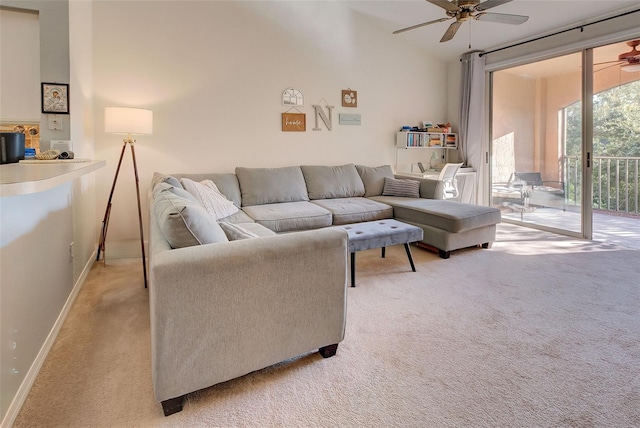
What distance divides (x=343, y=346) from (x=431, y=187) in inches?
119

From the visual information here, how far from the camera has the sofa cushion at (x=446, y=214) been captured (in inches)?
137

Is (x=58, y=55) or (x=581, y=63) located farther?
(x=581, y=63)

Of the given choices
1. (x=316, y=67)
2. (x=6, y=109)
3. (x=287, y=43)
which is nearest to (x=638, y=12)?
(x=316, y=67)

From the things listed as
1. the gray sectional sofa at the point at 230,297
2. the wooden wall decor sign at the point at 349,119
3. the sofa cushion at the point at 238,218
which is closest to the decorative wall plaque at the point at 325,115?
the wooden wall decor sign at the point at 349,119

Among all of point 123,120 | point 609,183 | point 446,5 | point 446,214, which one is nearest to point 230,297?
point 123,120

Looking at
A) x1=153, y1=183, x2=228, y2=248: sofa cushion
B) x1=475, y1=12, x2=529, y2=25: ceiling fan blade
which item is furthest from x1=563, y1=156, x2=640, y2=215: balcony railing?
x1=153, y1=183, x2=228, y2=248: sofa cushion

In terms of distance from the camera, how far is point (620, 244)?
12.7 feet

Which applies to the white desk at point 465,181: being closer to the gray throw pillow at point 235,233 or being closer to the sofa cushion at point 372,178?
the sofa cushion at point 372,178

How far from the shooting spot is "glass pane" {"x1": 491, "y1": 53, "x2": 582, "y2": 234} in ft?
14.0

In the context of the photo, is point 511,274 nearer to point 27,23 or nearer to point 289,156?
point 289,156

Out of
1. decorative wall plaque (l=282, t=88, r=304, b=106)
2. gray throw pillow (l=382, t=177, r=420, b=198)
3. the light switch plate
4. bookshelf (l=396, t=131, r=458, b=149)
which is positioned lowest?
gray throw pillow (l=382, t=177, r=420, b=198)

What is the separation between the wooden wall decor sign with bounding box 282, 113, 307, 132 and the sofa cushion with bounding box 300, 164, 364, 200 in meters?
0.50

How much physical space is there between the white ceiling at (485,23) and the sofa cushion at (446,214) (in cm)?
218

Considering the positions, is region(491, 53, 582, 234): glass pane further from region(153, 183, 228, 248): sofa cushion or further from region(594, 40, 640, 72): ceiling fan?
region(153, 183, 228, 248): sofa cushion
